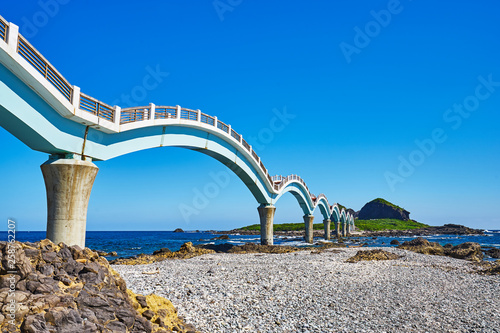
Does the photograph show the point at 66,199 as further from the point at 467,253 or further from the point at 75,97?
the point at 467,253

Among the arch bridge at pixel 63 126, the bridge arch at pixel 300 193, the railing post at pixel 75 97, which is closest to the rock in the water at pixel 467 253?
the bridge arch at pixel 300 193

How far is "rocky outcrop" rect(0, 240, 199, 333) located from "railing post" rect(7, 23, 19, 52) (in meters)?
7.63

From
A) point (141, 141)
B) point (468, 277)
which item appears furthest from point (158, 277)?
point (468, 277)

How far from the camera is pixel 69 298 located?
656 cm

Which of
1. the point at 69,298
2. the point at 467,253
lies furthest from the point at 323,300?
the point at 467,253

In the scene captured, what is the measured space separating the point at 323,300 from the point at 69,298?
786 centimetres

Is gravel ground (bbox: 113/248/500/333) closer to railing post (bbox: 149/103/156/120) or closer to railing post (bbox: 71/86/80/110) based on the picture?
railing post (bbox: 71/86/80/110)

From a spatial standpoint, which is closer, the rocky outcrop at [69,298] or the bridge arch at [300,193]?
the rocky outcrop at [69,298]

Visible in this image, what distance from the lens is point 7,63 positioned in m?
→ 11.8

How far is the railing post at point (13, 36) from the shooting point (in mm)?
11391

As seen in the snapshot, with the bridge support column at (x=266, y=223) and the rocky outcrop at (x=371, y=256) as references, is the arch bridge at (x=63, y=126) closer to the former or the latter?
the rocky outcrop at (x=371, y=256)

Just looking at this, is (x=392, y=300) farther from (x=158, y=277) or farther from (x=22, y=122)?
(x=22, y=122)

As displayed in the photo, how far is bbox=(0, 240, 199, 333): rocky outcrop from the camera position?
5.89 m

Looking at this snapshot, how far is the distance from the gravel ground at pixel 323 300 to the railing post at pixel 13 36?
377 inches
